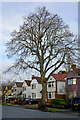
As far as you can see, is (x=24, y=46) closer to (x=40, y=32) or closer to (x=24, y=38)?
(x=24, y=38)

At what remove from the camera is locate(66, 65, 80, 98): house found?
45375 mm

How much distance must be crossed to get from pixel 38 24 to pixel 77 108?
13403mm

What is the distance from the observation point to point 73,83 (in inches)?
1828

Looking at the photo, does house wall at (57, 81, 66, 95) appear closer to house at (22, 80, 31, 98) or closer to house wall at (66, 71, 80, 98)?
house wall at (66, 71, 80, 98)

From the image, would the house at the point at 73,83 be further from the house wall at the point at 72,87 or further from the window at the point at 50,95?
the window at the point at 50,95

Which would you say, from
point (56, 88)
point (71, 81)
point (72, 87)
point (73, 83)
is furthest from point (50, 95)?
point (73, 83)

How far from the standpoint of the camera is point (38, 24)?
28344 mm

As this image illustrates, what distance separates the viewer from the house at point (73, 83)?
149 ft

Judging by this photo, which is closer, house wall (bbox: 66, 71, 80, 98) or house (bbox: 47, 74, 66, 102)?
house wall (bbox: 66, 71, 80, 98)

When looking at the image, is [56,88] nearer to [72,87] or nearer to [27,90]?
[72,87]

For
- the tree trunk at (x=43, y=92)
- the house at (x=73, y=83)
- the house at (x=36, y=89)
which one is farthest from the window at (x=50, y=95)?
the tree trunk at (x=43, y=92)

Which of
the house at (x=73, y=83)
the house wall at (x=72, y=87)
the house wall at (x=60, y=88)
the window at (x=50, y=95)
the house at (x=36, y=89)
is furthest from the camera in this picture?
the house at (x=36, y=89)

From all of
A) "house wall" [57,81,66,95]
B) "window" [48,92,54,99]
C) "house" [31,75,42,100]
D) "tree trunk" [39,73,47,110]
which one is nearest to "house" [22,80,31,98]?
"house" [31,75,42,100]

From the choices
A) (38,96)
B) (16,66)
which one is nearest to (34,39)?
(16,66)
